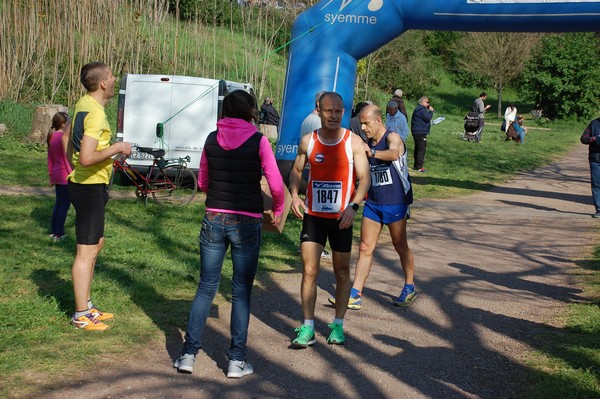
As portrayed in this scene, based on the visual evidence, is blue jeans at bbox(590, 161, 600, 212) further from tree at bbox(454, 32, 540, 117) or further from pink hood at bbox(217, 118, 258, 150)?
tree at bbox(454, 32, 540, 117)

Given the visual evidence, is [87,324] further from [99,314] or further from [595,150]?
[595,150]

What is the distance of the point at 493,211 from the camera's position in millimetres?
13805

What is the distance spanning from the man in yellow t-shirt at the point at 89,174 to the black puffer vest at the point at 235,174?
92 cm

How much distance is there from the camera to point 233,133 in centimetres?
518

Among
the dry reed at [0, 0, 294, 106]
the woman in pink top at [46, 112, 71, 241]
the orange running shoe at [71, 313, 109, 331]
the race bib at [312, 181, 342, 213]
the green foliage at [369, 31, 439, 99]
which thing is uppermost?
the green foliage at [369, 31, 439, 99]

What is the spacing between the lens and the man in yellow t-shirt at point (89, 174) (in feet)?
19.1

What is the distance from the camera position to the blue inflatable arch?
1280cm

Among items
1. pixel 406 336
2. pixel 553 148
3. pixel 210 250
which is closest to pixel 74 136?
pixel 210 250

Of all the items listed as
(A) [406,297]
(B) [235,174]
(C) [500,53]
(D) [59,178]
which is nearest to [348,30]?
(D) [59,178]

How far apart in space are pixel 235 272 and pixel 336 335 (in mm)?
1165

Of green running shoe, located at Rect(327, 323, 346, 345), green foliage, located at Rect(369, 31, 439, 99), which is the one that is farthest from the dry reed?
green foliage, located at Rect(369, 31, 439, 99)

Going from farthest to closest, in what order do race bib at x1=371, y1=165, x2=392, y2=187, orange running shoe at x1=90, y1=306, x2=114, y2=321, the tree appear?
the tree
race bib at x1=371, y1=165, x2=392, y2=187
orange running shoe at x1=90, y1=306, x2=114, y2=321

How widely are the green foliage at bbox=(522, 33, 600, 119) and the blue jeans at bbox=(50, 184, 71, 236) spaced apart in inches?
1508

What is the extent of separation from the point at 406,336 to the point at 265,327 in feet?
3.66
